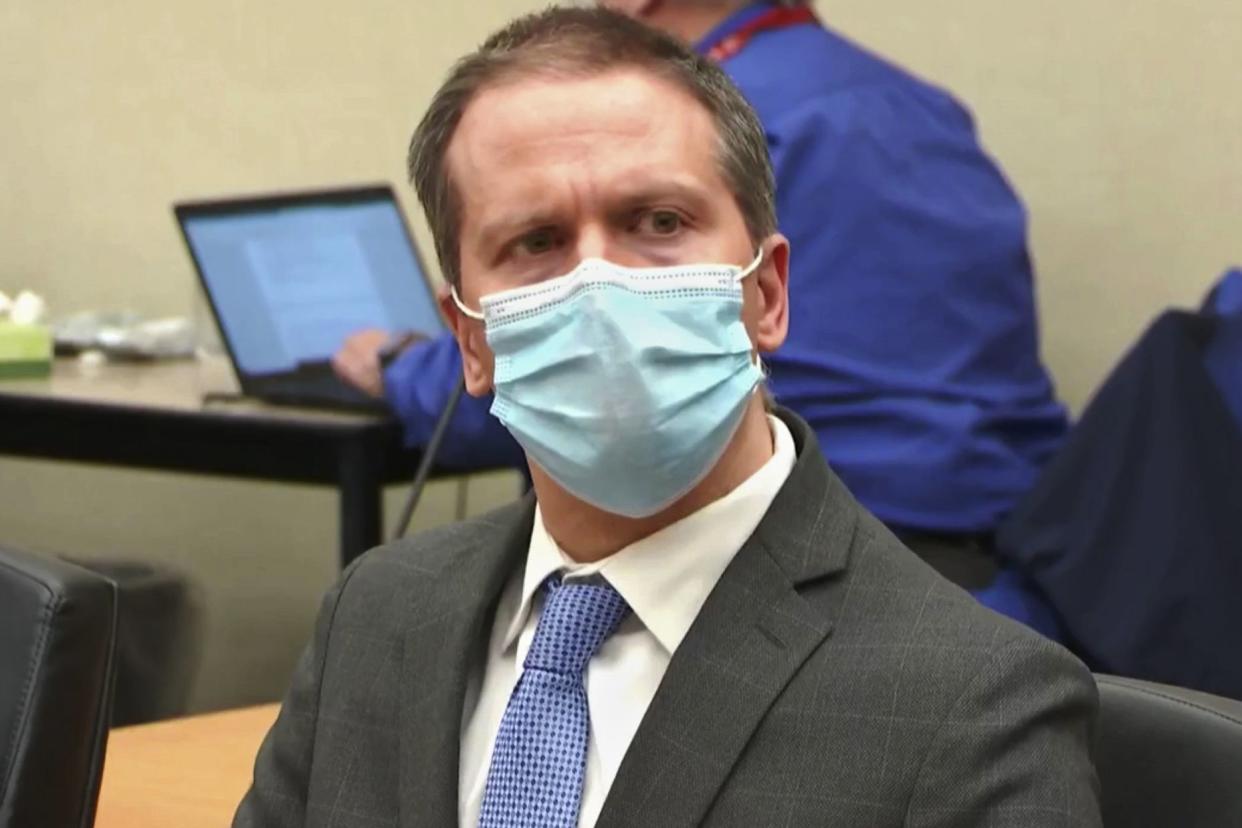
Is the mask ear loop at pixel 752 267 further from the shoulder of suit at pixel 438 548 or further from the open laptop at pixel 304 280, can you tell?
the open laptop at pixel 304 280

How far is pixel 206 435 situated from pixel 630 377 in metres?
1.79

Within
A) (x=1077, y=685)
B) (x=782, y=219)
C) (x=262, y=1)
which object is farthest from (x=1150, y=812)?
(x=262, y=1)

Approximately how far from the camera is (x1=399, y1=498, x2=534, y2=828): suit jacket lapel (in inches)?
47.8

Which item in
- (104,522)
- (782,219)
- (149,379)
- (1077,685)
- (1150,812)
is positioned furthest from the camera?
(104,522)

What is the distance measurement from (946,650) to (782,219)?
1.33 m

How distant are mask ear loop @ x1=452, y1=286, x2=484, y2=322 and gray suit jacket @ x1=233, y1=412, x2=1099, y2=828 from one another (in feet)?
0.52

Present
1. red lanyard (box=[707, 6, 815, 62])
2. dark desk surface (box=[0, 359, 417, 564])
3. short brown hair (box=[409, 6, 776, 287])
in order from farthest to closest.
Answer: dark desk surface (box=[0, 359, 417, 564]), red lanyard (box=[707, 6, 815, 62]), short brown hair (box=[409, 6, 776, 287])

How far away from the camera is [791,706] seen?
112 centimetres

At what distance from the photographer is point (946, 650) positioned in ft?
3.61

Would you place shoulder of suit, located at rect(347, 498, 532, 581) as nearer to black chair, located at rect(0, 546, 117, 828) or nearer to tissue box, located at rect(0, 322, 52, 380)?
black chair, located at rect(0, 546, 117, 828)

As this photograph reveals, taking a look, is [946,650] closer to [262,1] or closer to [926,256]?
[926,256]

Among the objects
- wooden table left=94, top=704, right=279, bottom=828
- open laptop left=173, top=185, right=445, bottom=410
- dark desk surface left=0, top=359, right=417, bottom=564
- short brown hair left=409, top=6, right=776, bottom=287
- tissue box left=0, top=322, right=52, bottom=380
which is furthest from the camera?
tissue box left=0, top=322, right=52, bottom=380

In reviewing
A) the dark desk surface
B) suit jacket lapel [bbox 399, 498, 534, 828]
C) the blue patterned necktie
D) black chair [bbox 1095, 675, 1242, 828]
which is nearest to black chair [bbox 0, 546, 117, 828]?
suit jacket lapel [bbox 399, 498, 534, 828]

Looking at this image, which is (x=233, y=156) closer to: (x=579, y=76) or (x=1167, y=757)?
(x=579, y=76)
